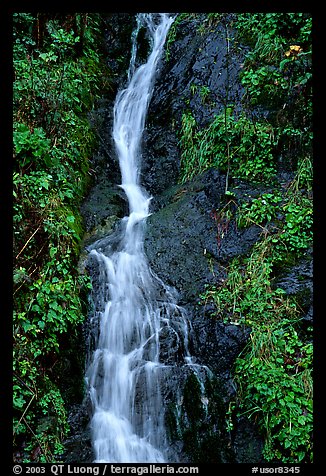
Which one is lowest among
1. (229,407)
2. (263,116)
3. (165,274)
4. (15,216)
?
(229,407)

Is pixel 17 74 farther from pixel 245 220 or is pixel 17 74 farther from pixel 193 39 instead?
pixel 245 220

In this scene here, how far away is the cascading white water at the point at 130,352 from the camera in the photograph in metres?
4.84

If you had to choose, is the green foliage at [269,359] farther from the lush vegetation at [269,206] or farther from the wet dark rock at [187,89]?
the wet dark rock at [187,89]

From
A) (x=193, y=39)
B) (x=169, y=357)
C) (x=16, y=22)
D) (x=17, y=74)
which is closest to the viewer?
(x=169, y=357)

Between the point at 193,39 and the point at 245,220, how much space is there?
5.23 meters

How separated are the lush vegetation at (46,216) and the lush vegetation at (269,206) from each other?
220cm

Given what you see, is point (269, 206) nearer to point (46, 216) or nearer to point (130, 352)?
point (130, 352)

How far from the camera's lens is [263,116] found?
7270mm

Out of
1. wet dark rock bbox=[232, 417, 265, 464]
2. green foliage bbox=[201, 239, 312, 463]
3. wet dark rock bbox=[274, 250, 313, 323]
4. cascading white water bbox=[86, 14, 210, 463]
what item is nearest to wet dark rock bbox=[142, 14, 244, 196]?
cascading white water bbox=[86, 14, 210, 463]

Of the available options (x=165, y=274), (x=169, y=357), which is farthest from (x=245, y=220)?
(x=169, y=357)

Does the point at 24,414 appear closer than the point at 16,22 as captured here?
Yes

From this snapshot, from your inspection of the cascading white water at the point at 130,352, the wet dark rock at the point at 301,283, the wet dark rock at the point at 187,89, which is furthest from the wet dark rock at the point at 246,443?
the wet dark rock at the point at 187,89

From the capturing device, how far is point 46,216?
564 cm

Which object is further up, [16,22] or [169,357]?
[16,22]
